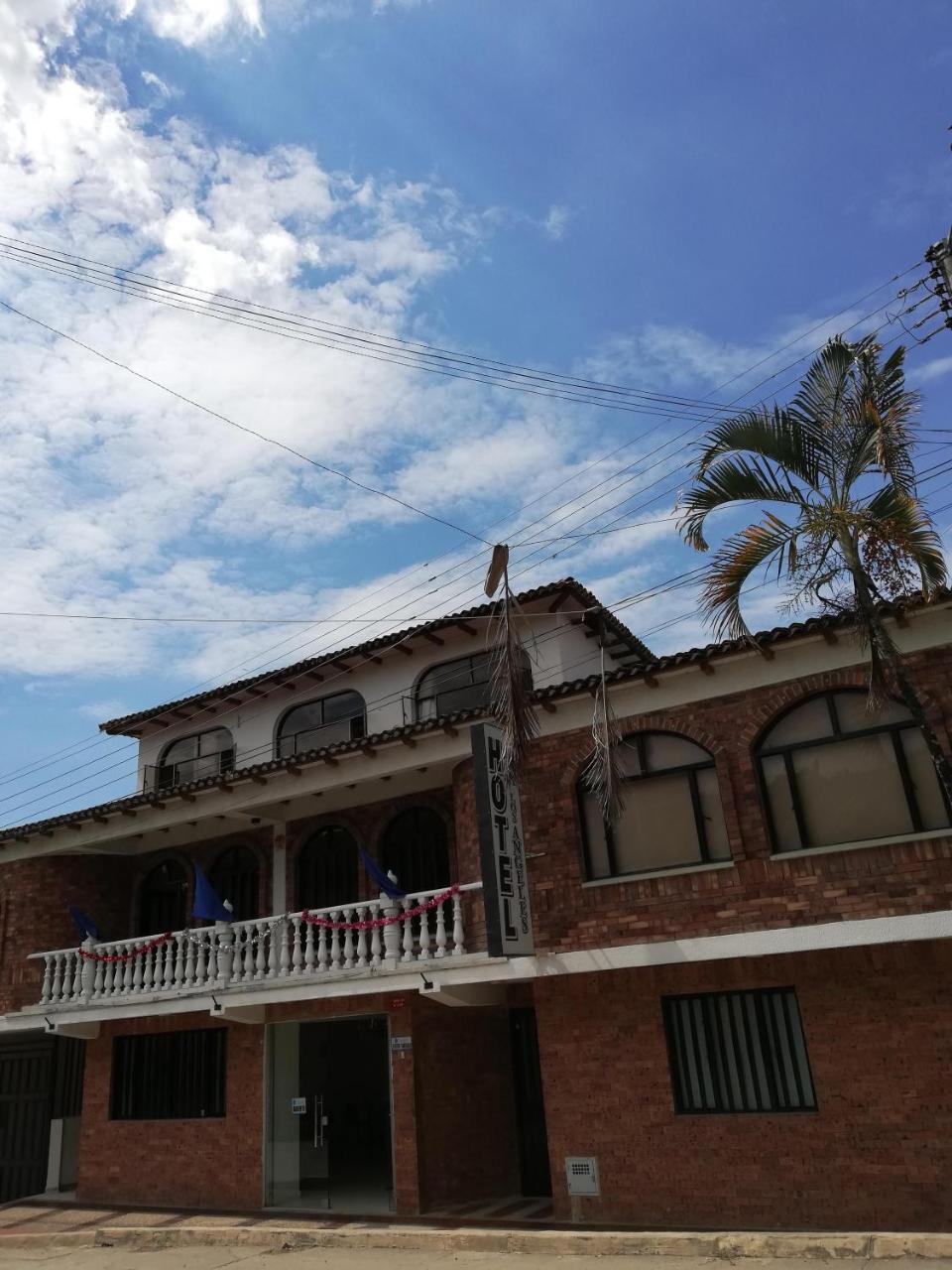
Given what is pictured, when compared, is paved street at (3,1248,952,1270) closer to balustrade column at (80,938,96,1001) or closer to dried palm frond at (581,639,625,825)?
balustrade column at (80,938,96,1001)

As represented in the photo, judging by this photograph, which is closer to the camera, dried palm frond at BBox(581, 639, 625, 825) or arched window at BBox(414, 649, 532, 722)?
dried palm frond at BBox(581, 639, 625, 825)

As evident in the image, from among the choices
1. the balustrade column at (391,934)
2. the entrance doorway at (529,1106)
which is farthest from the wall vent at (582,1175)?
the balustrade column at (391,934)

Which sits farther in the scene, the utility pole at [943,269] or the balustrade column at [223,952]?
the balustrade column at [223,952]

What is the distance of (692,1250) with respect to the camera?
10234mm

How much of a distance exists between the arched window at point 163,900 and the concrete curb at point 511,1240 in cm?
544

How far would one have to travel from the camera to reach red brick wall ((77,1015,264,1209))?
15.9m

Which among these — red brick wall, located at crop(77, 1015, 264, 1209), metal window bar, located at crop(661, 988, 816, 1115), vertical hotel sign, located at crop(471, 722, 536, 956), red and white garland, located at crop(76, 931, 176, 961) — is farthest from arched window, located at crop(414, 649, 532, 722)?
metal window bar, located at crop(661, 988, 816, 1115)

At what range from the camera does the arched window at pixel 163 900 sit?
1917cm

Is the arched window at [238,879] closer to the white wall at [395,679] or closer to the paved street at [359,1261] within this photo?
the white wall at [395,679]

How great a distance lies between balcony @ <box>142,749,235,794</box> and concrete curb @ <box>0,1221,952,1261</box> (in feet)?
30.8

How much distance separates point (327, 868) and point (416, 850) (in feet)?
5.96

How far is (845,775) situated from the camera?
39.6ft

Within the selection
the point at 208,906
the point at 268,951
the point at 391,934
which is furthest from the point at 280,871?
the point at 391,934

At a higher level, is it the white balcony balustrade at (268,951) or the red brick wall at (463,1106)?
the white balcony balustrade at (268,951)
